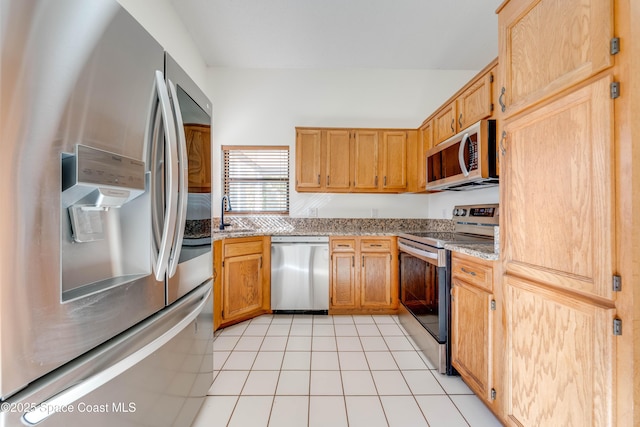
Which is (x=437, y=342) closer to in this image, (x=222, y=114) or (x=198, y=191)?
(x=198, y=191)

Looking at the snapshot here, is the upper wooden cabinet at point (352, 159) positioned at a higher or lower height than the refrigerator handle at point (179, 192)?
higher

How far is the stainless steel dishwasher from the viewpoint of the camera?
9.84ft

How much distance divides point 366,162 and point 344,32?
4.40 ft

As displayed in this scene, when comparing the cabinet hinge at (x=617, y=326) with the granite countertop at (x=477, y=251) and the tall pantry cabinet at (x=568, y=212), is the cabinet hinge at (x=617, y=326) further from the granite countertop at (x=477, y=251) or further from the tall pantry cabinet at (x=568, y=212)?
the granite countertop at (x=477, y=251)

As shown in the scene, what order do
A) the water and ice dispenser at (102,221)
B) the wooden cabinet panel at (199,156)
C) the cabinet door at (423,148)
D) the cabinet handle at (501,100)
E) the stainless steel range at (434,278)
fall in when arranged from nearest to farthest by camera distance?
the water and ice dispenser at (102,221), the wooden cabinet panel at (199,156), the cabinet handle at (501,100), the stainless steel range at (434,278), the cabinet door at (423,148)

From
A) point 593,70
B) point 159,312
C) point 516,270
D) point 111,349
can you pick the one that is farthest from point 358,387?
point 593,70

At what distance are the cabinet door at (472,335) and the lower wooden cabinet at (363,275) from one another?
3.73 ft

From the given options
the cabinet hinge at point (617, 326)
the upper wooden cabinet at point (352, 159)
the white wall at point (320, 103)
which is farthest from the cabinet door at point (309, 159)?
the cabinet hinge at point (617, 326)

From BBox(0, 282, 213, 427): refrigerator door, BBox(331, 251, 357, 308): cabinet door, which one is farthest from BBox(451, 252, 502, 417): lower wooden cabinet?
BBox(0, 282, 213, 427): refrigerator door

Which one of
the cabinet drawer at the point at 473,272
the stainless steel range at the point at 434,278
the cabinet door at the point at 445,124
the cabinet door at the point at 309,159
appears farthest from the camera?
the cabinet door at the point at 309,159

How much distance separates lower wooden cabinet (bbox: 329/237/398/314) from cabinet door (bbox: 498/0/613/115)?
1.89 m

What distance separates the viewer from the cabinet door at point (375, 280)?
3.01m

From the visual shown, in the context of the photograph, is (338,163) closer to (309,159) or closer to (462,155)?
(309,159)

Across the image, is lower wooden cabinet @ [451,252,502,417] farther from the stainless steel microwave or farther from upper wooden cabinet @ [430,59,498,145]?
upper wooden cabinet @ [430,59,498,145]
